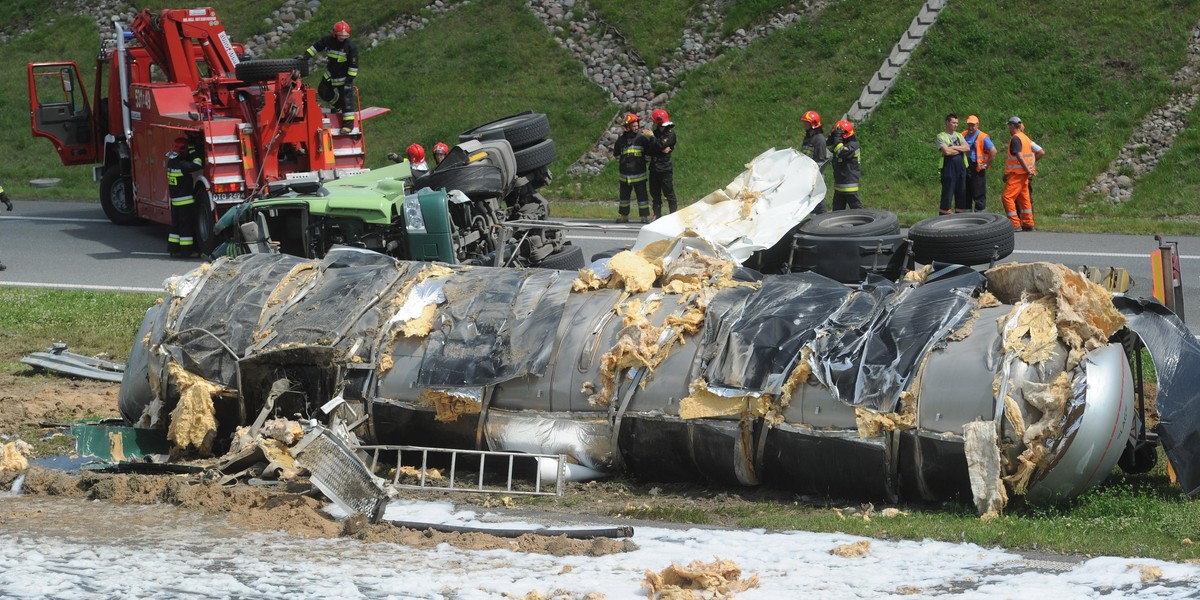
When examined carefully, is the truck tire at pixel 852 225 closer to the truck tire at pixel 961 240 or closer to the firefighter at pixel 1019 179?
the truck tire at pixel 961 240

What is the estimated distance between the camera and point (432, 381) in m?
7.79

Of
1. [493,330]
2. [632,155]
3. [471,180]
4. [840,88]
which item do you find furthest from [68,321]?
[840,88]

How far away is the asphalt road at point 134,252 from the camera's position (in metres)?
14.5

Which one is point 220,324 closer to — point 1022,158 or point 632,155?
point 632,155

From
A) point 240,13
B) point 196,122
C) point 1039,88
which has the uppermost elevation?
point 240,13

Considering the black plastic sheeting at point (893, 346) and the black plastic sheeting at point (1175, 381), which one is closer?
the black plastic sheeting at point (1175, 381)

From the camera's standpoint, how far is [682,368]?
734 centimetres

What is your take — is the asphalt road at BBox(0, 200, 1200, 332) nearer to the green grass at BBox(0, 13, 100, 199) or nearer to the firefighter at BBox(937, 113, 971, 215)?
the firefighter at BBox(937, 113, 971, 215)

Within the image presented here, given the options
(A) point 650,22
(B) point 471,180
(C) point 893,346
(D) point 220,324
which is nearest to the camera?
(C) point 893,346

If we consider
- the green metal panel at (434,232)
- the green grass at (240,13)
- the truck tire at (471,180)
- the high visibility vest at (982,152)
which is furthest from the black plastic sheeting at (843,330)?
the green grass at (240,13)

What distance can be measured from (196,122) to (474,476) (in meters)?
9.62

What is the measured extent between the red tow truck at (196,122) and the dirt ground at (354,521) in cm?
709

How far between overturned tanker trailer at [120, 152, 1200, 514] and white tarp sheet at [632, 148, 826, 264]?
1.23m

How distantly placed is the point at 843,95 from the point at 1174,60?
532cm
